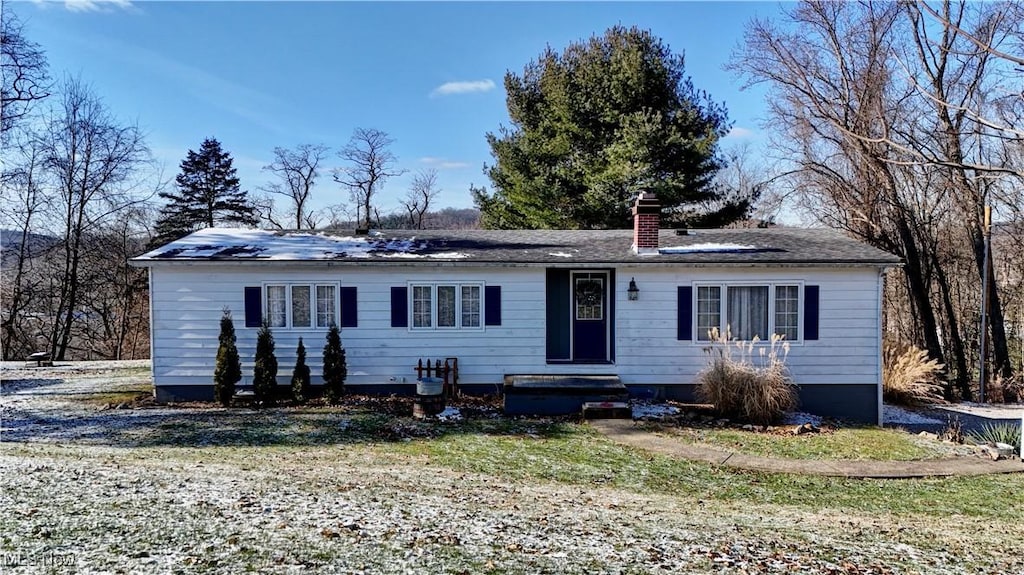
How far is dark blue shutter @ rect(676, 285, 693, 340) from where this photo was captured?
432 inches

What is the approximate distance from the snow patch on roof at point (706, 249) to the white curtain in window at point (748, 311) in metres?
0.85

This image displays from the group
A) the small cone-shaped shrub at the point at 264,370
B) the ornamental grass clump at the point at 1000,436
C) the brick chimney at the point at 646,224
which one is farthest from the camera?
the brick chimney at the point at 646,224

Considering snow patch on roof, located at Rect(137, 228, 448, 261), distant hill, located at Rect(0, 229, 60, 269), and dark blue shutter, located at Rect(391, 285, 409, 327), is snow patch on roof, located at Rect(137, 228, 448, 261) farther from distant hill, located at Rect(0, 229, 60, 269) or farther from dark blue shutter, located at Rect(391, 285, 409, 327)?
distant hill, located at Rect(0, 229, 60, 269)

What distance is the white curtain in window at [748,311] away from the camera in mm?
10930

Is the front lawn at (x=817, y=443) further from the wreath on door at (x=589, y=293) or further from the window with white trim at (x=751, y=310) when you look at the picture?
the wreath on door at (x=589, y=293)

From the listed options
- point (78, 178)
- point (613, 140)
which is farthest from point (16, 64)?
point (613, 140)

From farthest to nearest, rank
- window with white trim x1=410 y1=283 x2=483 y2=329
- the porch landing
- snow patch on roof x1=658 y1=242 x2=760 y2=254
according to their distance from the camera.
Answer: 1. snow patch on roof x1=658 y1=242 x2=760 y2=254
2. window with white trim x1=410 y1=283 x2=483 y2=329
3. the porch landing

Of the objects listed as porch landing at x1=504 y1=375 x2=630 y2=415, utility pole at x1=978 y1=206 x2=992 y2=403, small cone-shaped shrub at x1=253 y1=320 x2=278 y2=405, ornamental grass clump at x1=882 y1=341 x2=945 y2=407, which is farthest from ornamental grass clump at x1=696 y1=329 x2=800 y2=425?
utility pole at x1=978 y1=206 x2=992 y2=403

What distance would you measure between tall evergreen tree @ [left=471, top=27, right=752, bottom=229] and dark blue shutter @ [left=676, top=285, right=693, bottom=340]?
9.15m

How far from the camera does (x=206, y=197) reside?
27.1 m

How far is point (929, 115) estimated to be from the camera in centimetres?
1714

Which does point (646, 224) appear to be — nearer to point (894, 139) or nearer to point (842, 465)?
point (842, 465)

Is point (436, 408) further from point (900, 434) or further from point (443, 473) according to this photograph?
point (900, 434)

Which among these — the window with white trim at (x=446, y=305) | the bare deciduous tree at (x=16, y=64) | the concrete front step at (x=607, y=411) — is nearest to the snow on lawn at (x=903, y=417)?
the concrete front step at (x=607, y=411)
